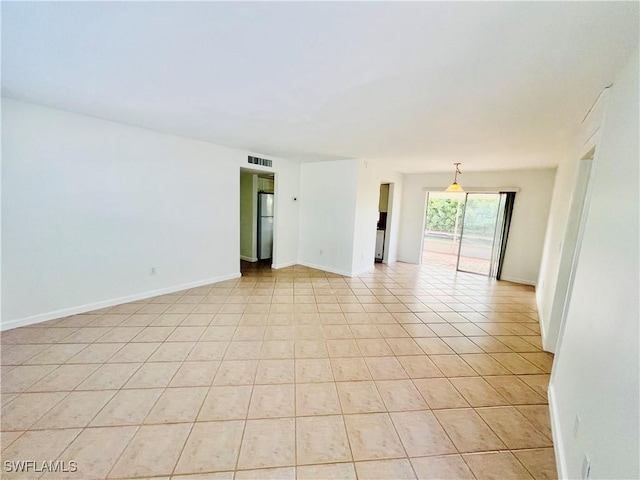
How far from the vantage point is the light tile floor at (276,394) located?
145 centimetres

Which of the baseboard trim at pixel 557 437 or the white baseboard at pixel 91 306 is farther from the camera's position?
the white baseboard at pixel 91 306

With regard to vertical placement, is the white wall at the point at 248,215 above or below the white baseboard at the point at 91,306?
above

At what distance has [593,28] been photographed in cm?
121

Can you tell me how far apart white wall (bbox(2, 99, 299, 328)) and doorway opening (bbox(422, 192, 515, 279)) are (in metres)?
5.32

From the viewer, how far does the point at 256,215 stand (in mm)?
5922

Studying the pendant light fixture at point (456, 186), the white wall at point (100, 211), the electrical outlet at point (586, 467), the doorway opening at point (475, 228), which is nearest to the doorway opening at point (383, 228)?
the doorway opening at point (475, 228)

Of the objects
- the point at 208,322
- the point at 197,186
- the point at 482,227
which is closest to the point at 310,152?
the point at 197,186

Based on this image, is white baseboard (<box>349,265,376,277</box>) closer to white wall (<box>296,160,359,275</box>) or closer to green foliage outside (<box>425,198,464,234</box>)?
white wall (<box>296,160,359,275</box>)

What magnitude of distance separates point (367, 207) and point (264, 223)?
2.49m

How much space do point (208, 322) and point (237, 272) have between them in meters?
1.84

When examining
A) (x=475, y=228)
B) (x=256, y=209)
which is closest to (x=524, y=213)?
(x=475, y=228)

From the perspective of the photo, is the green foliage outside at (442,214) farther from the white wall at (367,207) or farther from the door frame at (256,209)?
the door frame at (256,209)

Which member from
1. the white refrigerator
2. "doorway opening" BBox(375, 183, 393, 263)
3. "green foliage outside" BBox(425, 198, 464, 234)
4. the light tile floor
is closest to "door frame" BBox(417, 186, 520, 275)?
"doorway opening" BBox(375, 183, 393, 263)

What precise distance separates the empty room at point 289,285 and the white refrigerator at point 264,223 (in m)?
1.50
